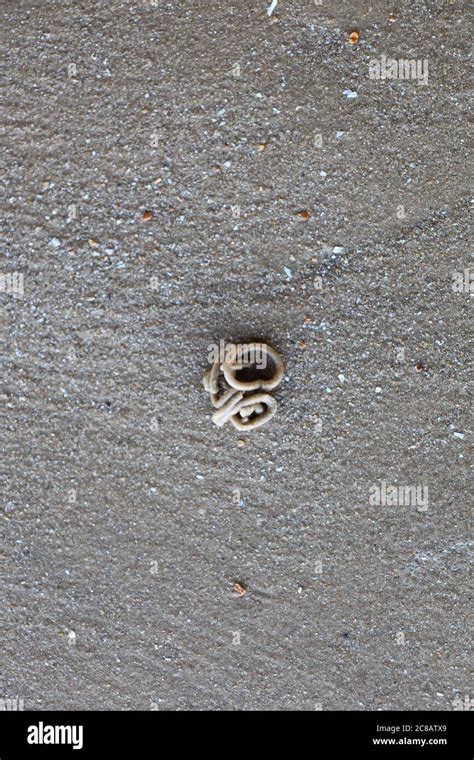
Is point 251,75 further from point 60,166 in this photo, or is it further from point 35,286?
point 35,286

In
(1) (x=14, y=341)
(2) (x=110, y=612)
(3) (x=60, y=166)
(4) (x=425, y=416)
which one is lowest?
(2) (x=110, y=612)

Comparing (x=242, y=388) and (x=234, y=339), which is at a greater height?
(x=234, y=339)

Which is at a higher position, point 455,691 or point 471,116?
point 471,116
